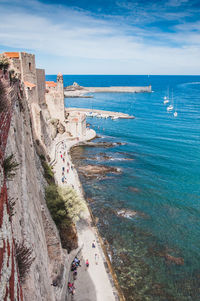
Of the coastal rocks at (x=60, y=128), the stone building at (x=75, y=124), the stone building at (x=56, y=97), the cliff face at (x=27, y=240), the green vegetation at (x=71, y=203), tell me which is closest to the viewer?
the cliff face at (x=27, y=240)

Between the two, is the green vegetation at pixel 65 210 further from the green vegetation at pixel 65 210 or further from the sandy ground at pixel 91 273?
the sandy ground at pixel 91 273

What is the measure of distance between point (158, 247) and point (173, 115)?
61.3 metres

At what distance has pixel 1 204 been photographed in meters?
3.97

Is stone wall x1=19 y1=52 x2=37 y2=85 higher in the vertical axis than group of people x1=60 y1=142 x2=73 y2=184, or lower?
higher

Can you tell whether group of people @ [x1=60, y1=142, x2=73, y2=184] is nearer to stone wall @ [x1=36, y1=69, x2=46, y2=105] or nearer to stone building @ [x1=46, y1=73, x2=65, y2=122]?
stone building @ [x1=46, y1=73, x2=65, y2=122]

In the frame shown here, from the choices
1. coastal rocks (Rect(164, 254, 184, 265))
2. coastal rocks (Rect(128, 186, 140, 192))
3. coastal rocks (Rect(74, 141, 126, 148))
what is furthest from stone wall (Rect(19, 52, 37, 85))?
coastal rocks (Rect(164, 254, 184, 265))

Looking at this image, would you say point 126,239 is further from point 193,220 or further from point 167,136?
point 167,136

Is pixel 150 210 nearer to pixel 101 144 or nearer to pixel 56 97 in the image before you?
pixel 101 144

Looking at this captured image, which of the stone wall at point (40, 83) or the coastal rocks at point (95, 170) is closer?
the coastal rocks at point (95, 170)

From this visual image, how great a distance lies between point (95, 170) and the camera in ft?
115

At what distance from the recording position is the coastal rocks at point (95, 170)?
33.8 m

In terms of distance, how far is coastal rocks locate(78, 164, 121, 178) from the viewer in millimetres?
33844

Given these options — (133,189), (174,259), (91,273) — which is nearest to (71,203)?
(91,273)

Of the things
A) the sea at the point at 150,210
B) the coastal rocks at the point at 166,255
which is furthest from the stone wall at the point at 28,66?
the coastal rocks at the point at 166,255
